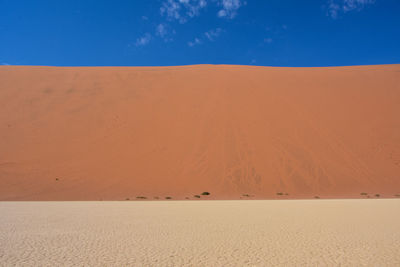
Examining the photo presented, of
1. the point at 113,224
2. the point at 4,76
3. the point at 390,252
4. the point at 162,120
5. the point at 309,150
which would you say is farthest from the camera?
the point at 4,76

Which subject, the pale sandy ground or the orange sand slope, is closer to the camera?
the pale sandy ground

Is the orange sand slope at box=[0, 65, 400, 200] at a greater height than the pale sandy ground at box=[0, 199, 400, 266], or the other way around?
the orange sand slope at box=[0, 65, 400, 200]

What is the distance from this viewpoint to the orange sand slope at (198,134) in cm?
1208

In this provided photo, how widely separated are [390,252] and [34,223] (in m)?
4.83

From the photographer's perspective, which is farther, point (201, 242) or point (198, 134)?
point (198, 134)

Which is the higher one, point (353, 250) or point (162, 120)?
point (162, 120)

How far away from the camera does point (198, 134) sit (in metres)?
16.0

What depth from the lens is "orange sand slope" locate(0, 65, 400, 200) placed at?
1208 cm

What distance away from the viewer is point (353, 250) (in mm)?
2770

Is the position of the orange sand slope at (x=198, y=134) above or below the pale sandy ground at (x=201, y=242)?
above

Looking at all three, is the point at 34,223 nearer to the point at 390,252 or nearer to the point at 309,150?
the point at 390,252

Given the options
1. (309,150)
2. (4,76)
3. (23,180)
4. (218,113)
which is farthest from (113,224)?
(4,76)

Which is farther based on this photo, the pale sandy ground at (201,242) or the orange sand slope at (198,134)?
the orange sand slope at (198,134)

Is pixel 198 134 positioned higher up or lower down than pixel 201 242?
higher up
